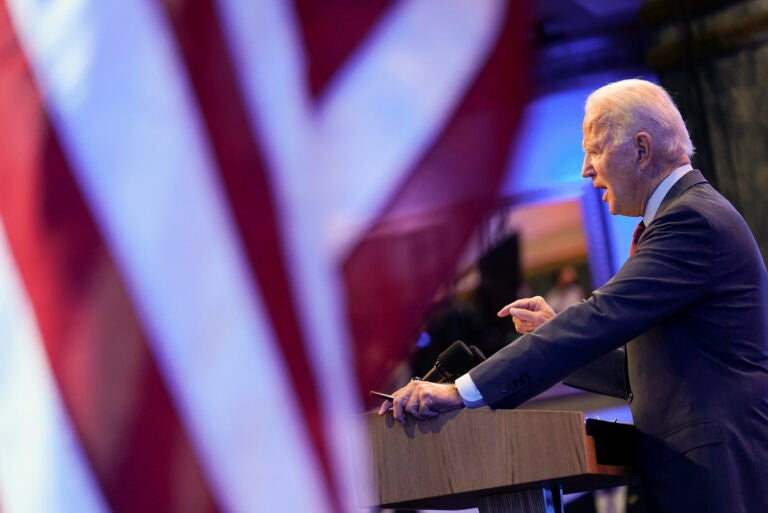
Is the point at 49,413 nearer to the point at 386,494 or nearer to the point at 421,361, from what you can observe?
the point at 421,361

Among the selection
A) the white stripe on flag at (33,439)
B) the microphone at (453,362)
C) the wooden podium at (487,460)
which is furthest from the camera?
the white stripe on flag at (33,439)

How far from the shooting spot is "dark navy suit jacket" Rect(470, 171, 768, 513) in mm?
1467

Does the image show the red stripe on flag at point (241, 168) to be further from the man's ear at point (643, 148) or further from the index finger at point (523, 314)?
the man's ear at point (643, 148)

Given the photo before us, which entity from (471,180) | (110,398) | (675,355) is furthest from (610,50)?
(110,398)

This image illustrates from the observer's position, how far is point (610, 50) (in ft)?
10.00

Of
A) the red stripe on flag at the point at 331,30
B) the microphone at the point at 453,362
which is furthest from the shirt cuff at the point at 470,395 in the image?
the red stripe on flag at the point at 331,30

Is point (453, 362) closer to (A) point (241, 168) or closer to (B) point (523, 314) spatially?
(B) point (523, 314)

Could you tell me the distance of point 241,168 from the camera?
121 inches

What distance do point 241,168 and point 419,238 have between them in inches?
25.5

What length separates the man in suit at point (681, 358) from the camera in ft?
4.82

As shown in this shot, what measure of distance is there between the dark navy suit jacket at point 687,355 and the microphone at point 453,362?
0.15 meters

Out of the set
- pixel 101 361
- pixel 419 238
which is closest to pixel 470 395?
pixel 419 238

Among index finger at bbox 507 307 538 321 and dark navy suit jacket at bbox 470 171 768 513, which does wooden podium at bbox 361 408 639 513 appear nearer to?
dark navy suit jacket at bbox 470 171 768 513

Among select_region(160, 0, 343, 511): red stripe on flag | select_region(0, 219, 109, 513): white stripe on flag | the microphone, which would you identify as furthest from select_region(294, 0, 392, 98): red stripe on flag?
the microphone
